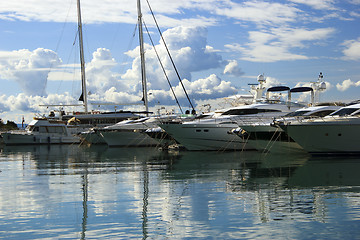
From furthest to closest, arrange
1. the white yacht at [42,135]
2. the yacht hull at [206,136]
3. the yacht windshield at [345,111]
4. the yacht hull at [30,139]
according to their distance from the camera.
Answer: the white yacht at [42,135] → the yacht hull at [30,139] → the yacht hull at [206,136] → the yacht windshield at [345,111]

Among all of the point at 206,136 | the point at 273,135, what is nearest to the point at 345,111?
the point at 273,135

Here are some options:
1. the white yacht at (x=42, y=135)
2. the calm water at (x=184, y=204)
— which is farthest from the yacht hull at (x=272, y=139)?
Result: the white yacht at (x=42, y=135)

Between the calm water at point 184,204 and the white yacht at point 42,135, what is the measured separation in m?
41.4

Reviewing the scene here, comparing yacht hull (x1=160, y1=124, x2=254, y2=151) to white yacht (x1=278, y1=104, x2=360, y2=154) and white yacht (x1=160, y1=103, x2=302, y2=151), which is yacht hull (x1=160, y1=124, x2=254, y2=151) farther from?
white yacht (x1=278, y1=104, x2=360, y2=154)

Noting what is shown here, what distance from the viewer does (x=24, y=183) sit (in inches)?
814

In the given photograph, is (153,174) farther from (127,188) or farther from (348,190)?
(348,190)

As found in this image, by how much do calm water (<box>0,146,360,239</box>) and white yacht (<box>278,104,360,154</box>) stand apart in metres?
5.36

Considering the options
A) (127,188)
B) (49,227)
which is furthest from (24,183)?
(49,227)

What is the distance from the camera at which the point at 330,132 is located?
2984cm

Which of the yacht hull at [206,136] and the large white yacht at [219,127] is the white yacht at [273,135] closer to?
the large white yacht at [219,127]

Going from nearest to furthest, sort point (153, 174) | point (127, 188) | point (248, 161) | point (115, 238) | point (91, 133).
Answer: point (115, 238) → point (127, 188) → point (153, 174) → point (248, 161) → point (91, 133)

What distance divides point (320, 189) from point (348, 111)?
15.0 metres

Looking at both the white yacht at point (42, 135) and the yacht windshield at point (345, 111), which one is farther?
the white yacht at point (42, 135)

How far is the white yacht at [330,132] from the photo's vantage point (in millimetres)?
29609
